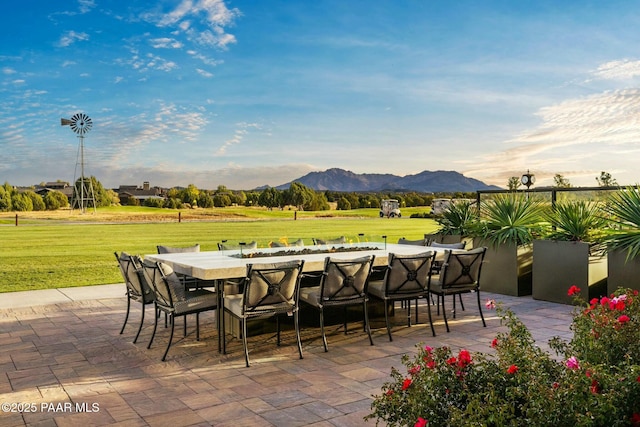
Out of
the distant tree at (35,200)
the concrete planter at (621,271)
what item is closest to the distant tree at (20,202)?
the distant tree at (35,200)

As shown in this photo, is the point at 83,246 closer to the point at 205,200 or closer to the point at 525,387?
the point at 205,200

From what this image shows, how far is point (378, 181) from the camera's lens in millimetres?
35219

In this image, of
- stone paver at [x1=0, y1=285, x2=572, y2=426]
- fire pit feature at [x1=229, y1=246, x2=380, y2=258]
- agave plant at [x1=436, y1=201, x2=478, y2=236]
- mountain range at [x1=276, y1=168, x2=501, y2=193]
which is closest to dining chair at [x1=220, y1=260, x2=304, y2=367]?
stone paver at [x1=0, y1=285, x2=572, y2=426]

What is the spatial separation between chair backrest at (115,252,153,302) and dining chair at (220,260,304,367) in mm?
946

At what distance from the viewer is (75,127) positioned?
110 ft

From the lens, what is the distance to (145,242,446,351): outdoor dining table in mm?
4625

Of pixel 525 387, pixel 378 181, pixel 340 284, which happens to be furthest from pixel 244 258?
pixel 378 181

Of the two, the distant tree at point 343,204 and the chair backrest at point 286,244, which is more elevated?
the distant tree at point 343,204

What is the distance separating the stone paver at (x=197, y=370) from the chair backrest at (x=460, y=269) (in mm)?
486

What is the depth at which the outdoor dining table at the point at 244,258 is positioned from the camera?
4625mm

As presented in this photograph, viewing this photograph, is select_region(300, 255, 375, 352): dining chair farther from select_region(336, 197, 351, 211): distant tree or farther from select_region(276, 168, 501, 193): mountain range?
select_region(336, 197, 351, 211): distant tree

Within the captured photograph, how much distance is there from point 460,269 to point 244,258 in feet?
7.11

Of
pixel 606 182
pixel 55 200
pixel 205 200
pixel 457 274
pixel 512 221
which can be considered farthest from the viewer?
pixel 205 200

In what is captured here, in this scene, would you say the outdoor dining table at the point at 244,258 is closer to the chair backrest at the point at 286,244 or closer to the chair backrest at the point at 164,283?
the chair backrest at the point at 164,283
